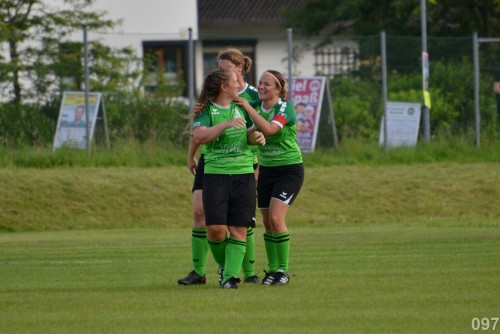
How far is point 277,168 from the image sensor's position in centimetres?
1158

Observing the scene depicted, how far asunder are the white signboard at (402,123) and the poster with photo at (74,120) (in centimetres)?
558

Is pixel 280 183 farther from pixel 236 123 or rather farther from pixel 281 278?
pixel 236 123

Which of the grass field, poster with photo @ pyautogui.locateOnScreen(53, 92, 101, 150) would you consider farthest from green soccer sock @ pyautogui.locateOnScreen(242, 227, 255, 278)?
poster with photo @ pyautogui.locateOnScreen(53, 92, 101, 150)

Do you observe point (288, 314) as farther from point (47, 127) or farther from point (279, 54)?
point (279, 54)

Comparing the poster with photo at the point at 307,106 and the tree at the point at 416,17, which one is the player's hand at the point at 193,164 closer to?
the poster with photo at the point at 307,106

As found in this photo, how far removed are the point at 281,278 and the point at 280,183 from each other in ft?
2.74

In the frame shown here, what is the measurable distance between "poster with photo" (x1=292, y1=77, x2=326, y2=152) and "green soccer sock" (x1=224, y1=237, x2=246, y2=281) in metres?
14.0

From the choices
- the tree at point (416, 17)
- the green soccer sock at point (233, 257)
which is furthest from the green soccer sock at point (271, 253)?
the tree at point (416, 17)

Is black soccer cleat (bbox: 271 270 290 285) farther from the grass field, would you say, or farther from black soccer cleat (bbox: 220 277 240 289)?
black soccer cleat (bbox: 220 277 240 289)

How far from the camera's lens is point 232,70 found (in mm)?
11203

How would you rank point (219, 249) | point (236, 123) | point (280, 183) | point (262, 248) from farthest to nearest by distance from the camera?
1. point (262, 248)
2. point (280, 183)
3. point (219, 249)
4. point (236, 123)

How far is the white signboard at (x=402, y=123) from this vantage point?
1006 inches

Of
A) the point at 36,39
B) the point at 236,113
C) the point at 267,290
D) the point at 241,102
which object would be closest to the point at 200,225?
the point at 267,290

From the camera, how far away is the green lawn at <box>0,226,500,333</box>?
8688 mm
